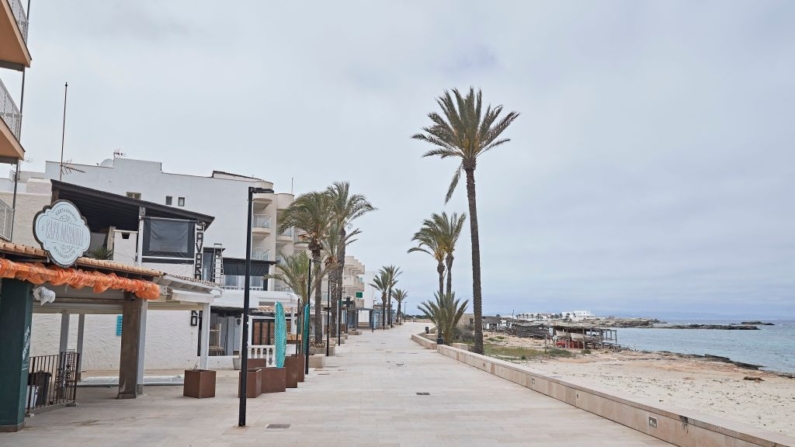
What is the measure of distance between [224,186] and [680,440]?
45.9 m

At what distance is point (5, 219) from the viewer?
1634cm

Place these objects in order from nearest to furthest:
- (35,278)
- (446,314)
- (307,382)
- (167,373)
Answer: (35,278), (307,382), (167,373), (446,314)

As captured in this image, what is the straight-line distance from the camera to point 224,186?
5094cm

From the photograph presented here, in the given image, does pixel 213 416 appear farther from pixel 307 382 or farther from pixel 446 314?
pixel 446 314

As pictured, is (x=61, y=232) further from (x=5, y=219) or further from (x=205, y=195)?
(x=205, y=195)

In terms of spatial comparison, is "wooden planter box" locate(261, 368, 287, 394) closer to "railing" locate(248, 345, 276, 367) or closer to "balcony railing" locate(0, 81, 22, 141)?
"railing" locate(248, 345, 276, 367)

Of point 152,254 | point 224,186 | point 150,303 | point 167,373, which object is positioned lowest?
point 167,373

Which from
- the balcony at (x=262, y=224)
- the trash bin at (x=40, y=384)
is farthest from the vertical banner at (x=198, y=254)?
the balcony at (x=262, y=224)

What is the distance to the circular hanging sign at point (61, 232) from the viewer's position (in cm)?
1127

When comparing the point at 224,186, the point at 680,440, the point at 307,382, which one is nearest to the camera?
the point at 680,440

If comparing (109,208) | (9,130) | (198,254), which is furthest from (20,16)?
(198,254)

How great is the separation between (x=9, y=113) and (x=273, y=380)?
35.3ft

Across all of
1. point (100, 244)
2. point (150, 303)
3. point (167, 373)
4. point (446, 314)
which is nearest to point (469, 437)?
point (150, 303)

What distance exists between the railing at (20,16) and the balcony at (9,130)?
6.64 feet
